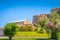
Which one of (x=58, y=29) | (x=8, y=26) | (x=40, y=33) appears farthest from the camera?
(x=40, y=33)

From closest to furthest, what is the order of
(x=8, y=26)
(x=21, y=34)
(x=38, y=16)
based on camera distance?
(x=8, y=26) → (x=21, y=34) → (x=38, y=16)

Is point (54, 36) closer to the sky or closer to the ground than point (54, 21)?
closer to the ground

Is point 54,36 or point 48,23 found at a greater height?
point 48,23

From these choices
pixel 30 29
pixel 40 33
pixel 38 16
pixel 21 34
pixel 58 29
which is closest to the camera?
pixel 58 29

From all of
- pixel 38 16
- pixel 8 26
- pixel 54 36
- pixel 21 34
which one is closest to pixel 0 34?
pixel 21 34

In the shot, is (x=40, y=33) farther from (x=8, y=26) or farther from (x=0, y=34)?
(x=8, y=26)

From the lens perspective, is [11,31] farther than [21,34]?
No

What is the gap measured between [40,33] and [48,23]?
21518 mm

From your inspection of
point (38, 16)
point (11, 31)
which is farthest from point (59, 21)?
point (38, 16)

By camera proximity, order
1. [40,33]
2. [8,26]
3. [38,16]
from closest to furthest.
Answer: [8,26]
[40,33]
[38,16]

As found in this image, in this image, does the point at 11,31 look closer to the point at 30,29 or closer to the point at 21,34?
the point at 21,34

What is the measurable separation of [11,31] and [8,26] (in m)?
1.72

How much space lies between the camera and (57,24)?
4984cm

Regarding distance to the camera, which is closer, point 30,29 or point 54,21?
point 54,21
